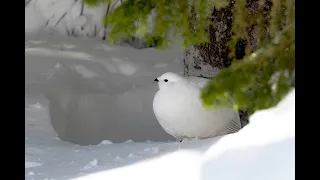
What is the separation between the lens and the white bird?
1335 mm

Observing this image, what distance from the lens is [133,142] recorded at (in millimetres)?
1571

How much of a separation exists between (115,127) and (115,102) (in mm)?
150

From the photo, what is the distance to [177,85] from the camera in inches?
53.1

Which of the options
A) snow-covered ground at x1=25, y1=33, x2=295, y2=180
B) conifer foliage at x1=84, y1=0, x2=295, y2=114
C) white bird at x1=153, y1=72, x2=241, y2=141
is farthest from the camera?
white bird at x1=153, y1=72, x2=241, y2=141

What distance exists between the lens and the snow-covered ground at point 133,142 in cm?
77

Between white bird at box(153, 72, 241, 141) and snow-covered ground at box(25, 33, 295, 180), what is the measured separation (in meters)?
0.07

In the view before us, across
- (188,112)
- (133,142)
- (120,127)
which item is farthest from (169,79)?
(120,127)

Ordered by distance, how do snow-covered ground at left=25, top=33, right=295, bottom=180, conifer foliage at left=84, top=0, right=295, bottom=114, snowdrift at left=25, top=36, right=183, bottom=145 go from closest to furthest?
1. conifer foliage at left=84, top=0, right=295, bottom=114
2. snow-covered ground at left=25, top=33, right=295, bottom=180
3. snowdrift at left=25, top=36, right=183, bottom=145

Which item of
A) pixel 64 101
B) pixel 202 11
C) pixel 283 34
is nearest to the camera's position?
pixel 283 34

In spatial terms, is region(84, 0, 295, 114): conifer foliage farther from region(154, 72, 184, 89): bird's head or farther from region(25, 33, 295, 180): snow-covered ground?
region(154, 72, 184, 89): bird's head

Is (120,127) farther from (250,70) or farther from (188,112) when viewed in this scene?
(250,70)

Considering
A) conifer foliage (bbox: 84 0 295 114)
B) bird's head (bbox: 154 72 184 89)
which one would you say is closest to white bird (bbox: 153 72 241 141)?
bird's head (bbox: 154 72 184 89)
